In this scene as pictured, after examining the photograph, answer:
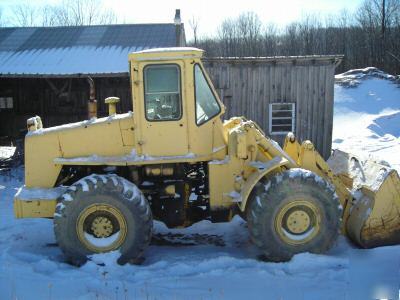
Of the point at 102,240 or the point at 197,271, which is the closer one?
the point at 197,271

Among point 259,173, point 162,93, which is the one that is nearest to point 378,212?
point 259,173

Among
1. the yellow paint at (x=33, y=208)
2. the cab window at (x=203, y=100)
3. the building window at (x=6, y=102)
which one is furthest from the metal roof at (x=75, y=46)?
the yellow paint at (x=33, y=208)

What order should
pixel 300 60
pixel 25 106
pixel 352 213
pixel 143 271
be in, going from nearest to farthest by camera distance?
pixel 143 271 → pixel 352 213 → pixel 300 60 → pixel 25 106

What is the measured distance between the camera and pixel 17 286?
5121 mm

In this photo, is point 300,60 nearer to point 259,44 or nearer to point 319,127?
point 319,127

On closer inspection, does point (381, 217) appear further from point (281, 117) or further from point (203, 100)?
point (281, 117)

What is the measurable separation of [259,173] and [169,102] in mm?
1481

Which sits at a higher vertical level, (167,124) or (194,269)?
(167,124)

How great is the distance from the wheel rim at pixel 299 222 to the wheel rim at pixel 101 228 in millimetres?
2038

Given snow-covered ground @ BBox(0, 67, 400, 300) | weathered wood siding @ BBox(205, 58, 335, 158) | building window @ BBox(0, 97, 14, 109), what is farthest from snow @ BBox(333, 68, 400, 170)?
building window @ BBox(0, 97, 14, 109)

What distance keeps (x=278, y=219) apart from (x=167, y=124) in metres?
1.88

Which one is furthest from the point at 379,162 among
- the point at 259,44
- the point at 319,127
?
the point at 259,44

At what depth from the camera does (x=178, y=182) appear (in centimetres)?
628

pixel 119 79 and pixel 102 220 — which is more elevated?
pixel 119 79
